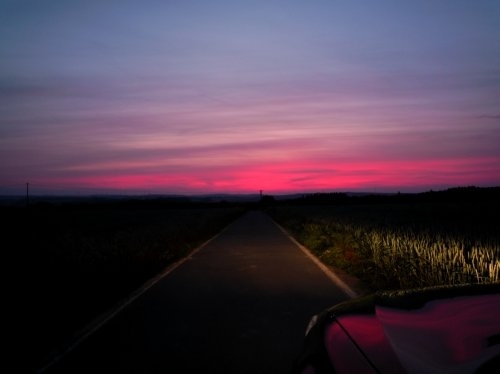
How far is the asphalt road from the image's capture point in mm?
5641

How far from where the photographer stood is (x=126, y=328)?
7.44m

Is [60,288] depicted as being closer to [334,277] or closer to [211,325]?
[211,325]

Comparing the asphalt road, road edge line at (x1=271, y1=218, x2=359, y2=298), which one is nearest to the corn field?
road edge line at (x1=271, y1=218, x2=359, y2=298)

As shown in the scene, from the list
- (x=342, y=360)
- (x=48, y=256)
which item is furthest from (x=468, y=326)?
(x=48, y=256)

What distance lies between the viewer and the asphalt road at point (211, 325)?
5.64 m

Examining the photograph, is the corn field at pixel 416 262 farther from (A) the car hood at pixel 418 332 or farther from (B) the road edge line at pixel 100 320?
(B) the road edge line at pixel 100 320

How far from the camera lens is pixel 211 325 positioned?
7.42 m

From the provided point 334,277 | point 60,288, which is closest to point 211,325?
point 60,288

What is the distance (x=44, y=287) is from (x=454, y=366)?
10171mm

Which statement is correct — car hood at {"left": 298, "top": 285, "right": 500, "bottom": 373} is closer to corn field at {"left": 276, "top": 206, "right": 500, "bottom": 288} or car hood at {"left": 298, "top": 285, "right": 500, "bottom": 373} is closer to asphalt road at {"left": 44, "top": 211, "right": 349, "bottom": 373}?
asphalt road at {"left": 44, "top": 211, "right": 349, "bottom": 373}

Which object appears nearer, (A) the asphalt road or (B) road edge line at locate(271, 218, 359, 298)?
(A) the asphalt road

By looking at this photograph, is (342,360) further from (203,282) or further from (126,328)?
(203,282)

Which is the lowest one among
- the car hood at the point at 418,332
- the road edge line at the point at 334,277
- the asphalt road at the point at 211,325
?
the road edge line at the point at 334,277

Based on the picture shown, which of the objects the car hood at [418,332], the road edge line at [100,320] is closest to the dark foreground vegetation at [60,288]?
the road edge line at [100,320]
